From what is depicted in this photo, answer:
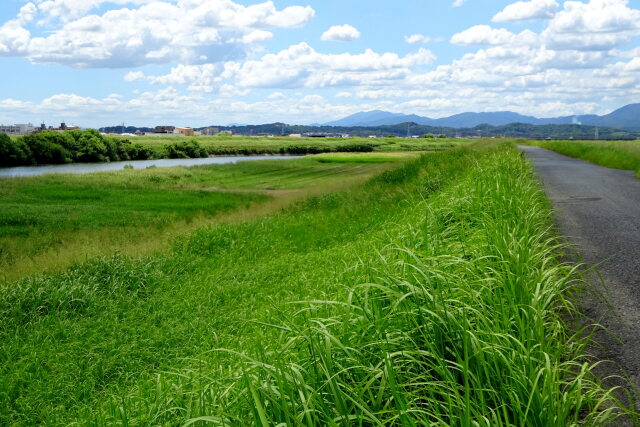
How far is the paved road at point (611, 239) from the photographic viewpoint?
15.0 ft

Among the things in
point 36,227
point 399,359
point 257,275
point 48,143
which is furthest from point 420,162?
point 48,143

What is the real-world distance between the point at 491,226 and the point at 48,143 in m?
45.0

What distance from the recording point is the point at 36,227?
19.8m

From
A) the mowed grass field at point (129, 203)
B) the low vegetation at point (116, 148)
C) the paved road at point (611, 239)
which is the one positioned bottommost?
the mowed grass field at point (129, 203)

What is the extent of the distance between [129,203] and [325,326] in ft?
80.1

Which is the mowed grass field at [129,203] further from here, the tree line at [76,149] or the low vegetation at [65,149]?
the tree line at [76,149]

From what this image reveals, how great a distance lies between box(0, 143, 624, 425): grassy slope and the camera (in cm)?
326

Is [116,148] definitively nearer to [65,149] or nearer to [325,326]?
[65,149]

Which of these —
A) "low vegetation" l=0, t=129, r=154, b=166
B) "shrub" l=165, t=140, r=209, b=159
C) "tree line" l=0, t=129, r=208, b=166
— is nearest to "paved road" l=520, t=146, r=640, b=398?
"low vegetation" l=0, t=129, r=154, b=166

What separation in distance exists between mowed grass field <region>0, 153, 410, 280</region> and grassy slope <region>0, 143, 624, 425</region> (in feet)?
8.60

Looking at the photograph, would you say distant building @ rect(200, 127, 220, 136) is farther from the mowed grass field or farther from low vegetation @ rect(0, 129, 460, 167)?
the mowed grass field

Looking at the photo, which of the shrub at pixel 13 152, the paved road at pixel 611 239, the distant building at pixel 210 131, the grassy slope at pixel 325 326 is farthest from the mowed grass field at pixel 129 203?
the distant building at pixel 210 131

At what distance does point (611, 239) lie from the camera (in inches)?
315

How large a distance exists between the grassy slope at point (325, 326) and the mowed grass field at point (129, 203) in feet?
8.60
